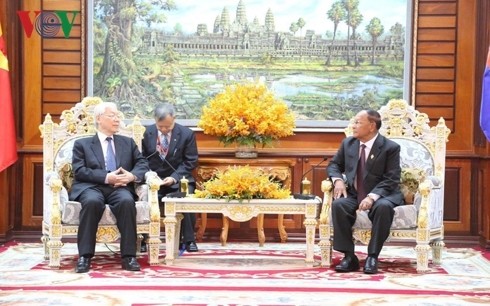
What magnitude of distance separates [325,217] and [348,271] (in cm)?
49

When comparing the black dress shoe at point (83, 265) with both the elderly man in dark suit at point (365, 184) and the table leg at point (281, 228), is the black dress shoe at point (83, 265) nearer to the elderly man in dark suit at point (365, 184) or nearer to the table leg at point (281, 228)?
the elderly man in dark suit at point (365, 184)

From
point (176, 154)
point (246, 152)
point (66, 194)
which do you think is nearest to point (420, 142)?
point (246, 152)

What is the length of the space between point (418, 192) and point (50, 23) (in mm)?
4194

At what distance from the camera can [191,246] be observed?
8.74m

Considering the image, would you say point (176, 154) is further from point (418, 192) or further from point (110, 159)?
point (418, 192)

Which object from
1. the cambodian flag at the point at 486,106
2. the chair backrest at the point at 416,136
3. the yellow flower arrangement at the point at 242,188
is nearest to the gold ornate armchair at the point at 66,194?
the yellow flower arrangement at the point at 242,188

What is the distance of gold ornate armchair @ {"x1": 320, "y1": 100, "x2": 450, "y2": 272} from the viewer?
7574 mm

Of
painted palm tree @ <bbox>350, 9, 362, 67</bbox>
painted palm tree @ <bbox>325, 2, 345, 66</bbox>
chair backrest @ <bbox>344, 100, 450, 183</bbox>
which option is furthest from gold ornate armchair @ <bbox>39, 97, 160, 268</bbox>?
painted palm tree @ <bbox>350, 9, 362, 67</bbox>

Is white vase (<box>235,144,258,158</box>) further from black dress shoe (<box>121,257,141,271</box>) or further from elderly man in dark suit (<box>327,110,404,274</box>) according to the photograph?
black dress shoe (<box>121,257,141,271</box>)

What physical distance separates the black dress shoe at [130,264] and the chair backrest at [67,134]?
107cm

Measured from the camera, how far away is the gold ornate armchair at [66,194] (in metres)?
7.53

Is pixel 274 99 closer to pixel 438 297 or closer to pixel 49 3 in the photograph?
pixel 49 3

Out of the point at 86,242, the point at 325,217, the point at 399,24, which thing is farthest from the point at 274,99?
the point at 86,242

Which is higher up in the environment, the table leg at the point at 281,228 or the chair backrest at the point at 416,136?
the chair backrest at the point at 416,136
